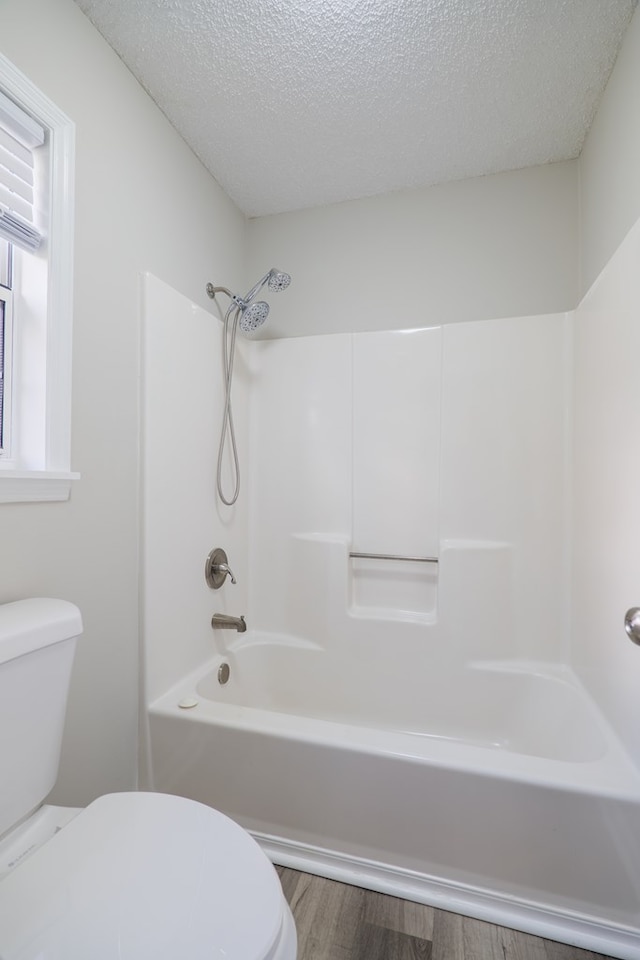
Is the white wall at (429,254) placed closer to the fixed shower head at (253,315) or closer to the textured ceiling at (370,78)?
the textured ceiling at (370,78)

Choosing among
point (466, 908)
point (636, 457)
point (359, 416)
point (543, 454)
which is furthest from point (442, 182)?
point (466, 908)

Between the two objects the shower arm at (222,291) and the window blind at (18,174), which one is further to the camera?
the shower arm at (222,291)

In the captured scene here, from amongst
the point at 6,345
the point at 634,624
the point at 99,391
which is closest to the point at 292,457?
the point at 99,391

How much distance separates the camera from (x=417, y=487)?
197 centimetres

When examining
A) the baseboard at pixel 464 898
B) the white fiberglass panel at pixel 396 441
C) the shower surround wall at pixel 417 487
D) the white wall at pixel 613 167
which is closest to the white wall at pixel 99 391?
the baseboard at pixel 464 898

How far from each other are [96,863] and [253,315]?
174 cm

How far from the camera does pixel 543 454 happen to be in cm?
183

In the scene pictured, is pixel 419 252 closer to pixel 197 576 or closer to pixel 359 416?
pixel 359 416

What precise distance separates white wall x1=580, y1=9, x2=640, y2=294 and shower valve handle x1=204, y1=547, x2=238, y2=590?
1.81 m

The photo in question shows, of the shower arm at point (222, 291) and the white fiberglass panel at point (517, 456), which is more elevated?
the shower arm at point (222, 291)

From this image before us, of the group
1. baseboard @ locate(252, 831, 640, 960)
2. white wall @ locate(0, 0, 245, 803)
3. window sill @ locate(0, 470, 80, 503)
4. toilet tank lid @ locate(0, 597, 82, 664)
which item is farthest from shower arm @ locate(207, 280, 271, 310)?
baseboard @ locate(252, 831, 640, 960)

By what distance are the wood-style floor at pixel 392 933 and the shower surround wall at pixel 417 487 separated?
84 centimetres

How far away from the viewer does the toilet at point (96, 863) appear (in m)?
0.66

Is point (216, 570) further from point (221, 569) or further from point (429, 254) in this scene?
point (429, 254)
